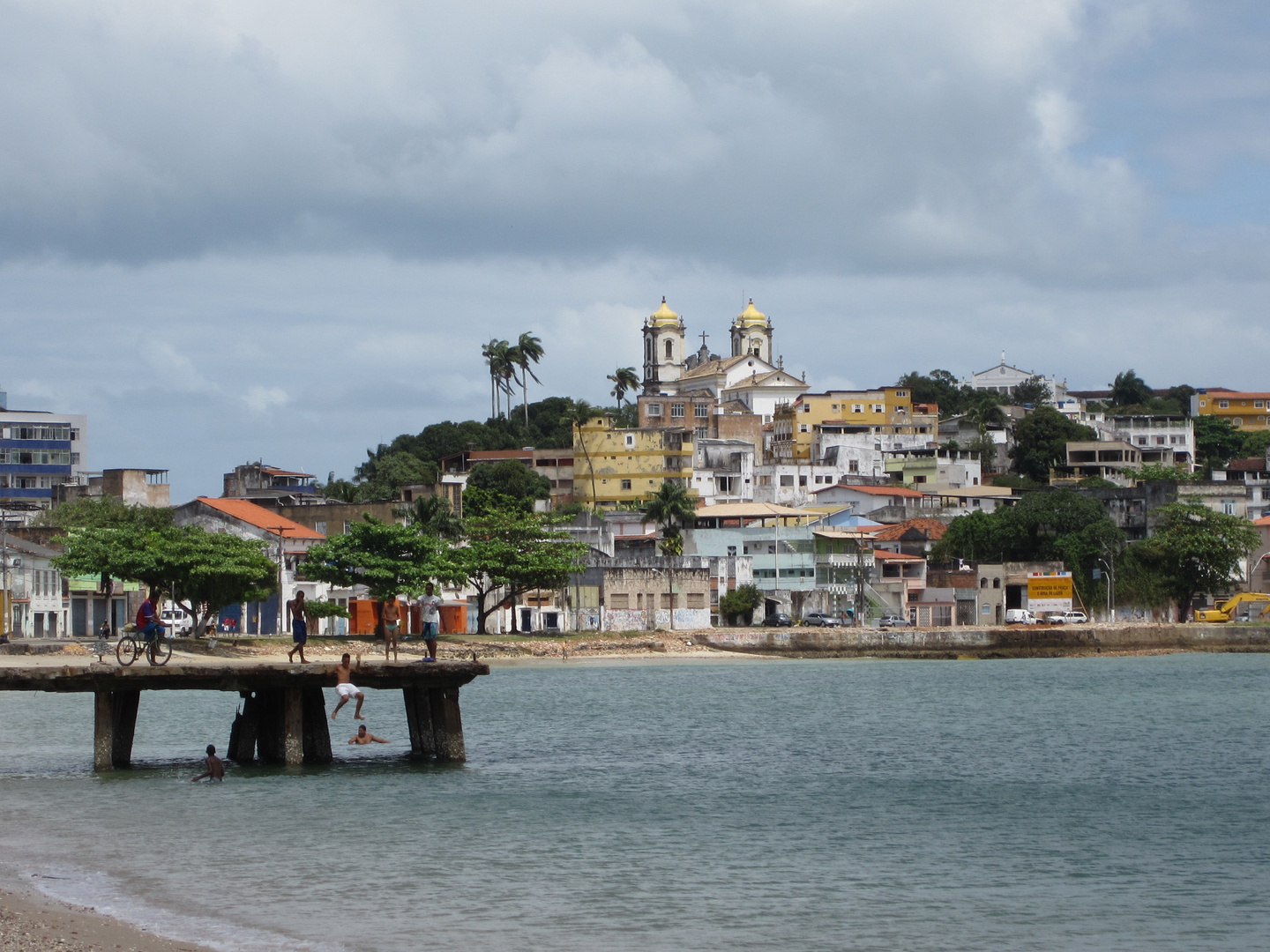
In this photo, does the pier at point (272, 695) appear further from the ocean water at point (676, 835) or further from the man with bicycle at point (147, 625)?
the ocean water at point (676, 835)

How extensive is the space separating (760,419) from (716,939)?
142 meters

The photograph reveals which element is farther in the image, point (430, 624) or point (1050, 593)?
point (1050, 593)

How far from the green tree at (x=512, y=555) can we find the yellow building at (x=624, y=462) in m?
51.0

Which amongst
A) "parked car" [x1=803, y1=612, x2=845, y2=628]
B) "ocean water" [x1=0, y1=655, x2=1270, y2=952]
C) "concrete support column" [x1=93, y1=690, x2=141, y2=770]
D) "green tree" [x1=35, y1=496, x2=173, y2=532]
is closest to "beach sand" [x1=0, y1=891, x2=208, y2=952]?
"ocean water" [x1=0, y1=655, x2=1270, y2=952]

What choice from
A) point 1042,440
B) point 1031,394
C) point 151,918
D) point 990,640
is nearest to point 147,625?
point 151,918

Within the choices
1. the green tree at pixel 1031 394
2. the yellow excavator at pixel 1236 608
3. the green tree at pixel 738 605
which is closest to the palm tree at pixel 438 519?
the green tree at pixel 738 605

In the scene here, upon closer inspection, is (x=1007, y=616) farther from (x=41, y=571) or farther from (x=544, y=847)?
(x=544, y=847)

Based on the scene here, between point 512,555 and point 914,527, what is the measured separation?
40351 mm

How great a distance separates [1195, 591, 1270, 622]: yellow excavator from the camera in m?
101

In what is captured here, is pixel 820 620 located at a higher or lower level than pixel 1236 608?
lower

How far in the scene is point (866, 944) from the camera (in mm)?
21016

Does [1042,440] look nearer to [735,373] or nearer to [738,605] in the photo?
[735,373]

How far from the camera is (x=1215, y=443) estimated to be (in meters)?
168

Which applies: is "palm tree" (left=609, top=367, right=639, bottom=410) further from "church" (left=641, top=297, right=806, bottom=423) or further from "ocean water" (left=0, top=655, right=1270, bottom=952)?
"ocean water" (left=0, top=655, right=1270, bottom=952)
